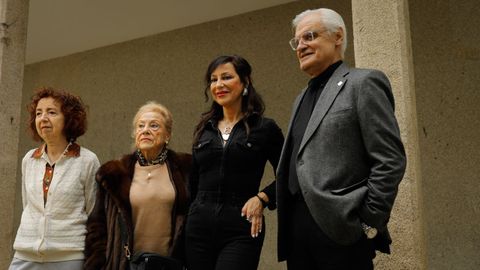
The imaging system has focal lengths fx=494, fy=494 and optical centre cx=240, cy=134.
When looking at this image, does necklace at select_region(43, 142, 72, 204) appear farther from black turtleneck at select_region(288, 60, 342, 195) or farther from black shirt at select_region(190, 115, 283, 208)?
black turtleneck at select_region(288, 60, 342, 195)

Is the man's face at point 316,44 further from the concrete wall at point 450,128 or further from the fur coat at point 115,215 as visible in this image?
the concrete wall at point 450,128

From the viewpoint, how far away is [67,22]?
6992 mm

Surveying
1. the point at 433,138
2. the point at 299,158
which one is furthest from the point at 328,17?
the point at 433,138

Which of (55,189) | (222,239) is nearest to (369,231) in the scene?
(222,239)

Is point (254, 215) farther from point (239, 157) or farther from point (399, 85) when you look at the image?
point (399, 85)

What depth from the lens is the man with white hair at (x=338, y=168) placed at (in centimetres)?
191

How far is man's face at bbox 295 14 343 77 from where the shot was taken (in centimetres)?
221

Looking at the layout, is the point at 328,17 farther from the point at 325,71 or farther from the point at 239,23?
the point at 239,23

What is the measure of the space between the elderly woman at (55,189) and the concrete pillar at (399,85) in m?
1.73

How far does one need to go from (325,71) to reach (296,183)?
0.54 meters

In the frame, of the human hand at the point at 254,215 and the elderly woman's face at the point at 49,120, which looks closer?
the human hand at the point at 254,215

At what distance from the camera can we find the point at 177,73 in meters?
7.29

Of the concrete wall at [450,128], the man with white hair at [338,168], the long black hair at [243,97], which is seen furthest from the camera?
the concrete wall at [450,128]

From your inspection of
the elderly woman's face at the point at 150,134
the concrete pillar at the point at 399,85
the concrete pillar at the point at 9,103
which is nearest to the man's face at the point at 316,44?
the concrete pillar at the point at 399,85
